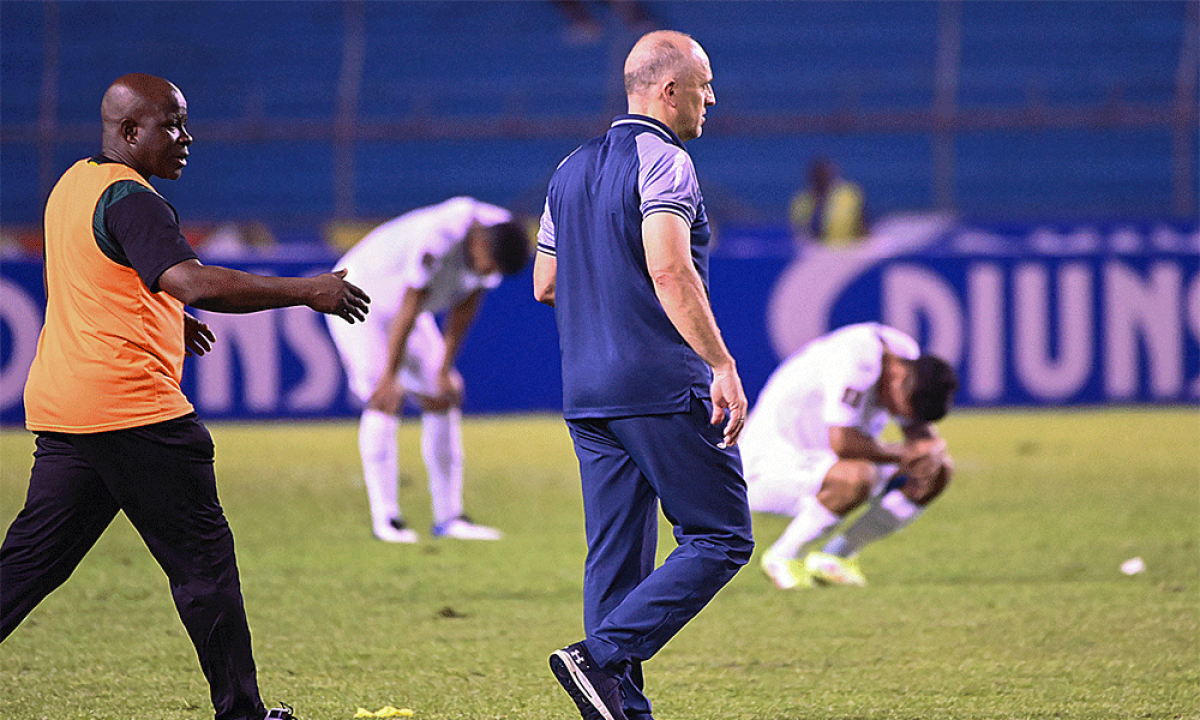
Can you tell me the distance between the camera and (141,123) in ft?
11.9

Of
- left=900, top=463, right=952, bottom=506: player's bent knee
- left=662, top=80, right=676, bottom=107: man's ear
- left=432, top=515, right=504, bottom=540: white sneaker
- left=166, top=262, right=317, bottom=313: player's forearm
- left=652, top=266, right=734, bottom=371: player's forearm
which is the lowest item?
left=432, top=515, right=504, bottom=540: white sneaker

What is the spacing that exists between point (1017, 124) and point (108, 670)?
1393 cm

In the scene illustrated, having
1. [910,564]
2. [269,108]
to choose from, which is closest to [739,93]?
[269,108]

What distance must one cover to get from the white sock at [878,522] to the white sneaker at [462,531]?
181 centimetres

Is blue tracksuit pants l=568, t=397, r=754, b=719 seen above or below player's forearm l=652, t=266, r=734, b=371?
below

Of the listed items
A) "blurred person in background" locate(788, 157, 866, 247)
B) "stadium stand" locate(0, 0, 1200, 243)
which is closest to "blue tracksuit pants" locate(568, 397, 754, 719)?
"blurred person in background" locate(788, 157, 866, 247)

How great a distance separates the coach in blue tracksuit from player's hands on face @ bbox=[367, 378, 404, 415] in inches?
149

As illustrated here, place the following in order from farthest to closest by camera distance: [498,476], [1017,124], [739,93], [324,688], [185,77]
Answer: [185,77] → [739,93] → [1017,124] → [498,476] → [324,688]

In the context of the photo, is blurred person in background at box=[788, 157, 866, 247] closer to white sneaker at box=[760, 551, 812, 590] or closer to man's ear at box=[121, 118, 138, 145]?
white sneaker at box=[760, 551, 812, 590]

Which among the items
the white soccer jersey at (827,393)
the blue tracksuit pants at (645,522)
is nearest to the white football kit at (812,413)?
the white soccer jersey at (827,393)

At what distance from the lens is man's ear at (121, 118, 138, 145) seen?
3.63m

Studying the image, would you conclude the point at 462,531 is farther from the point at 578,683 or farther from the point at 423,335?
the point at 578,683

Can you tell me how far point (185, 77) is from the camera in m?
20.5

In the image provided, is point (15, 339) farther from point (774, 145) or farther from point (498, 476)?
point (774, 145)
